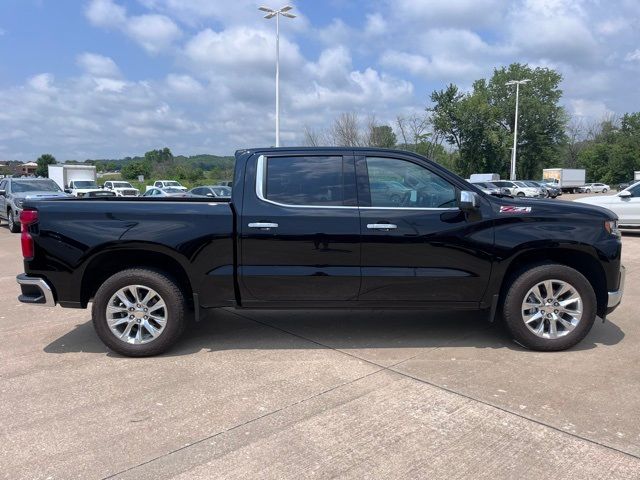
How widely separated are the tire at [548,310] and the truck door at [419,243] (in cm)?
32

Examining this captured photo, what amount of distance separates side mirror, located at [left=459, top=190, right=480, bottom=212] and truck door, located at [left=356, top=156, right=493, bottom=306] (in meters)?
0.14

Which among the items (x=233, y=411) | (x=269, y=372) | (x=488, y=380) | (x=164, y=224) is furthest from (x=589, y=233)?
(x=164, y=224)

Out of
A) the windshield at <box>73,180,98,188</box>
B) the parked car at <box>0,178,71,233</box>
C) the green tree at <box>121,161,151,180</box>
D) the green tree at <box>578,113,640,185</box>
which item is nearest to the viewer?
the parked car at <box>0,178,71,233</box>

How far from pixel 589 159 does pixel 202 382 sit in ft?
296

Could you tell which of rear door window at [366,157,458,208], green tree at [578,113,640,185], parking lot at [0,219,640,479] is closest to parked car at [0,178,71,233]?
parking lot at [0,219,640,479]

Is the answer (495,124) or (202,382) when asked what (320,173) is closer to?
(202,382)

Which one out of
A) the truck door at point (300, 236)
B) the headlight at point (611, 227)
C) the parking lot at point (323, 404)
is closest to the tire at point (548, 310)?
the parking lot at point (323, 404)

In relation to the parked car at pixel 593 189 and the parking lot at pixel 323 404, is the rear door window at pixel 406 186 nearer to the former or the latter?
the parking lot at pixel 323 404

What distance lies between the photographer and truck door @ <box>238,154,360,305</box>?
14.8ft

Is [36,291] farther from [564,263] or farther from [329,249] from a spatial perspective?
[564,263]

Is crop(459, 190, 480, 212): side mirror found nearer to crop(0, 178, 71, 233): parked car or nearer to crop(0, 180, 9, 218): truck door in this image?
crop(0, 178, 71, 233): parked car

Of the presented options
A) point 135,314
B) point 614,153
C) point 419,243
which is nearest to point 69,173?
point 135,314

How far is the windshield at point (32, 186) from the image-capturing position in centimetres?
1686

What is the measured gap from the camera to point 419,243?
14.9 feet
